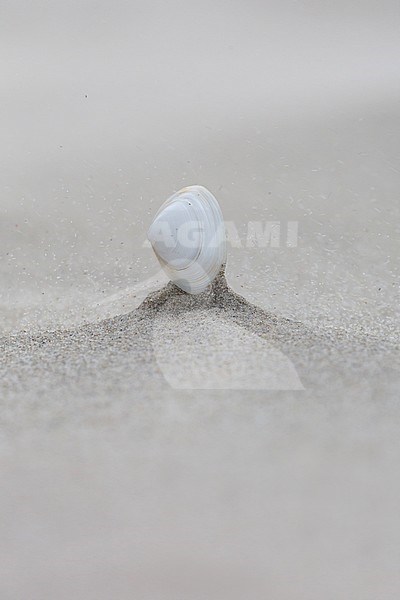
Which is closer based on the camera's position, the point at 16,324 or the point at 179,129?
the point at 16,324

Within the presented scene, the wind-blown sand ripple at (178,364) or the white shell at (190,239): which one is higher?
the white shell at (190,239)

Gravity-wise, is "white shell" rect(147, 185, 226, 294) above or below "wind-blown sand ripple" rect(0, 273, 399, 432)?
above

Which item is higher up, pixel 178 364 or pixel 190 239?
pixel 190 239

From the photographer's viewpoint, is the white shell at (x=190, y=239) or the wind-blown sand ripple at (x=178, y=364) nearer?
the wind-blown sand ripple at (x=178, y=364)

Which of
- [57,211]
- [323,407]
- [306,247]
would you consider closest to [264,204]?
[306,247]

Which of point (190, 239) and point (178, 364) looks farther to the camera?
point (190, 239)

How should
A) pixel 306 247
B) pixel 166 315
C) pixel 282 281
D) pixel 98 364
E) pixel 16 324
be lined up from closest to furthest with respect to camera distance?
pixel 98 364 → pixel 166 315 → pixel 16 324 → pixel 282 281 → pixel 306 247

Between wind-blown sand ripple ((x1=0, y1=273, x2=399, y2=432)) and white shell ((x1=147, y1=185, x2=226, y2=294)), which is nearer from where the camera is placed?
wind-blown sand ripple ((x1=0, y1=273, x2=399, y2=432))

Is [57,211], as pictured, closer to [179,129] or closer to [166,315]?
[179,129]
